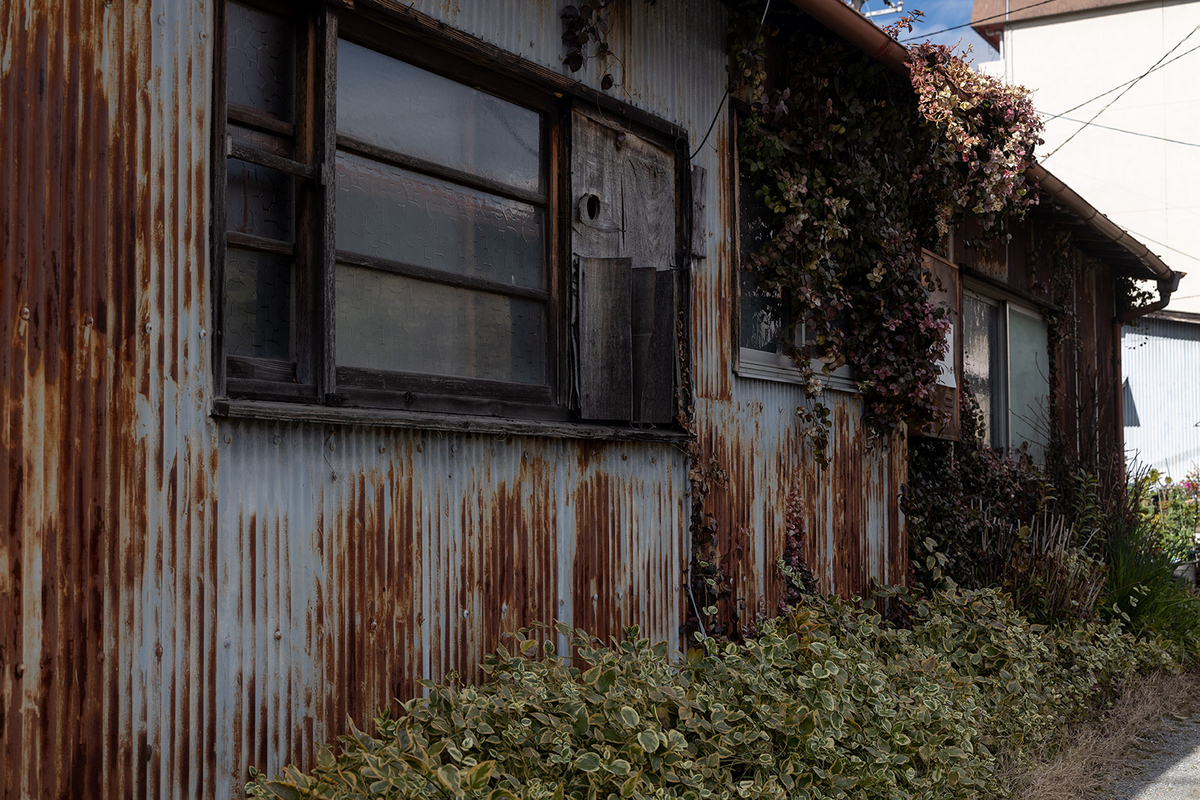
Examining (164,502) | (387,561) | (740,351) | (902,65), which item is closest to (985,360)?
(902,65)

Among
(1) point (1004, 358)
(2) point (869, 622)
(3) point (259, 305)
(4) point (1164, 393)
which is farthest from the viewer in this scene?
(4) point (1164, 393)

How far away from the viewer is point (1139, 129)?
19609 millimetres

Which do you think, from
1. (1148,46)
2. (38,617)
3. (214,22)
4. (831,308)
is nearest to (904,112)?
(831,308)

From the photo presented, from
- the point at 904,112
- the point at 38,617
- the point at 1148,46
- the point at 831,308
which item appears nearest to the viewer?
the point at 38,617

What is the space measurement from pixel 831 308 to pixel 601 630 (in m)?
2.51

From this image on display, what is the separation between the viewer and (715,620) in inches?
186

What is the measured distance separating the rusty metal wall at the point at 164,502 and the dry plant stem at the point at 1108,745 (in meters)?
2.52

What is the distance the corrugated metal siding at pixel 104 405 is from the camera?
7.82 feet

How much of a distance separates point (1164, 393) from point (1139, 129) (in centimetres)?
538

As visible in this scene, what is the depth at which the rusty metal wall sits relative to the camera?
2.41 meters

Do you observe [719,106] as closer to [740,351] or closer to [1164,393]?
[740,351]

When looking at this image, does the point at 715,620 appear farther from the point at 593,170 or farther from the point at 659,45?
the point at 659,45

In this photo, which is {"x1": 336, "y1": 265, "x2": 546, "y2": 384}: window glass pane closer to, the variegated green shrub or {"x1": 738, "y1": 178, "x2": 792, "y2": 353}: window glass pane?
the variegated green shrub

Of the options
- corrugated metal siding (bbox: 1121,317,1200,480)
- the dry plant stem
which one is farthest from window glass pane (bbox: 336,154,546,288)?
corrugated metal siding (bbox: 1121,317,1200,480)
